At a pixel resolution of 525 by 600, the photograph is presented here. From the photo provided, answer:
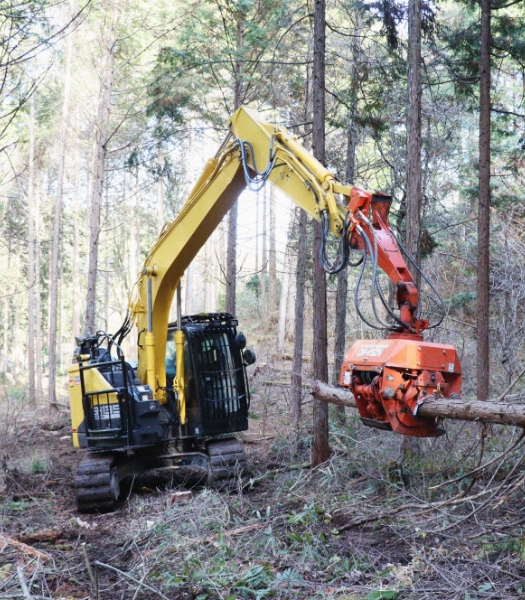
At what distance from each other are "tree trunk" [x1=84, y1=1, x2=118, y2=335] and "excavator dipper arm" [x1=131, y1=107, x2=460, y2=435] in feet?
18.6

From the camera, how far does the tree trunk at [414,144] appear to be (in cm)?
848

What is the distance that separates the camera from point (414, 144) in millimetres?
8758

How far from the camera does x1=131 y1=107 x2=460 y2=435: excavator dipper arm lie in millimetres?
5059

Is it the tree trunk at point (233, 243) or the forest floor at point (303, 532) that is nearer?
the forest floor at point (303, 532)

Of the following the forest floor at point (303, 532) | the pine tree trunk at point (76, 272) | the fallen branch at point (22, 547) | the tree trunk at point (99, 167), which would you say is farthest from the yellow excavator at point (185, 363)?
the pine tree trunk at point (76, 272)

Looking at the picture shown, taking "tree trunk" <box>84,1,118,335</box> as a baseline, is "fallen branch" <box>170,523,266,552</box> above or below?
below

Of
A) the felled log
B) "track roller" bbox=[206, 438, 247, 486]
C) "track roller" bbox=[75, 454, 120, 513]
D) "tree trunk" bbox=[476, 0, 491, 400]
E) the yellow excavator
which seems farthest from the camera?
"tree trunk" bbox=[476, 0, 491, 400]

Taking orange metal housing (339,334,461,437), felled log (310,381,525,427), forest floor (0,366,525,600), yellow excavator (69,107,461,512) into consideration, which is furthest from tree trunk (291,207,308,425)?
felled log (310,381,525,427)

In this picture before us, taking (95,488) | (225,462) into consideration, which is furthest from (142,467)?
(225,462)

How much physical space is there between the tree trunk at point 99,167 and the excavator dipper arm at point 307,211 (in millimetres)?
5663

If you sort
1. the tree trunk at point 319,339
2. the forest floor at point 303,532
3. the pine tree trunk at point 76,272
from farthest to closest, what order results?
the pine tree trunk at point 76,272
the tree trunk at point 319,339
the forest floor at point 303,532

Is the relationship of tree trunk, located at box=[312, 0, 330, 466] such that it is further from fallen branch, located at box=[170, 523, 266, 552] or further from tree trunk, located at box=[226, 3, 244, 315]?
tree trunk, located at box=[226, 3, 244, 315]

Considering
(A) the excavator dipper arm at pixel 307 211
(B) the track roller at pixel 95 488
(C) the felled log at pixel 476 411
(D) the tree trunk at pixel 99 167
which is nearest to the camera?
(C) the felled log at pixel 476 411

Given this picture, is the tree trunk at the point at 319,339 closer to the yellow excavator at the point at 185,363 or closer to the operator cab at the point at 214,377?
the yellow excavator at the point at 185,363
